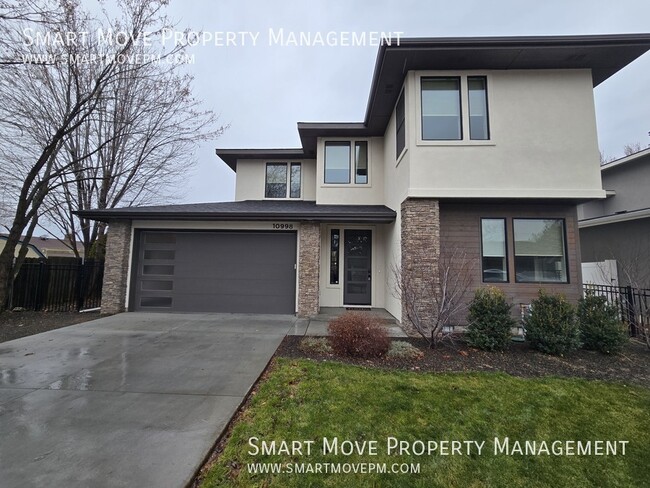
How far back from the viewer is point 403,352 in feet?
17.5

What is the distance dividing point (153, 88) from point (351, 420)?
13173 mm

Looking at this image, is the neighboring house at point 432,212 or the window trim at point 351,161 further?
the window trim at point 351,161

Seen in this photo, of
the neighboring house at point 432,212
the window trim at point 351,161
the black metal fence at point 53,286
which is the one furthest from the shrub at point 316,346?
the black metal fence at point 53,286

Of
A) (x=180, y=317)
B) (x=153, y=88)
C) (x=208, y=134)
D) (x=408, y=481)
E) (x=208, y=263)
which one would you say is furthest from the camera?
(x=208, y=134)

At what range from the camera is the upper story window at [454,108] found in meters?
7.00

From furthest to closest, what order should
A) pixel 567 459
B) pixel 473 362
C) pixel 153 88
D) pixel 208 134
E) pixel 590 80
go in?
pixel 208 134, pixel 153 88, pixel 590 80, pixel 473 362, pixel 567 459

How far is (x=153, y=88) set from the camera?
36.1 feet

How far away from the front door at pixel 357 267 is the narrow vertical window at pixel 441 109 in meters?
3.99

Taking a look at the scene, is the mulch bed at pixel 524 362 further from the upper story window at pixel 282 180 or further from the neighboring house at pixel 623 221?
the upper story window at pixel 282 180

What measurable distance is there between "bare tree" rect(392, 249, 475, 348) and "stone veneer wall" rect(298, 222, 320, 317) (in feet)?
8.62

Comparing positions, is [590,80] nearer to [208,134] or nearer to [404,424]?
[404,424]

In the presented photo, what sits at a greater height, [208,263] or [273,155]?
[273,155]

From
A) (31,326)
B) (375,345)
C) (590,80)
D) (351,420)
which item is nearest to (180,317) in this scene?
(31,326)

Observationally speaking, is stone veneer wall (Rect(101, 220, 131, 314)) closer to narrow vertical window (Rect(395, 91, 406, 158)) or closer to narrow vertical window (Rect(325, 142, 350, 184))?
narrow vertical window (Rect(325, 142, 350, 184))
